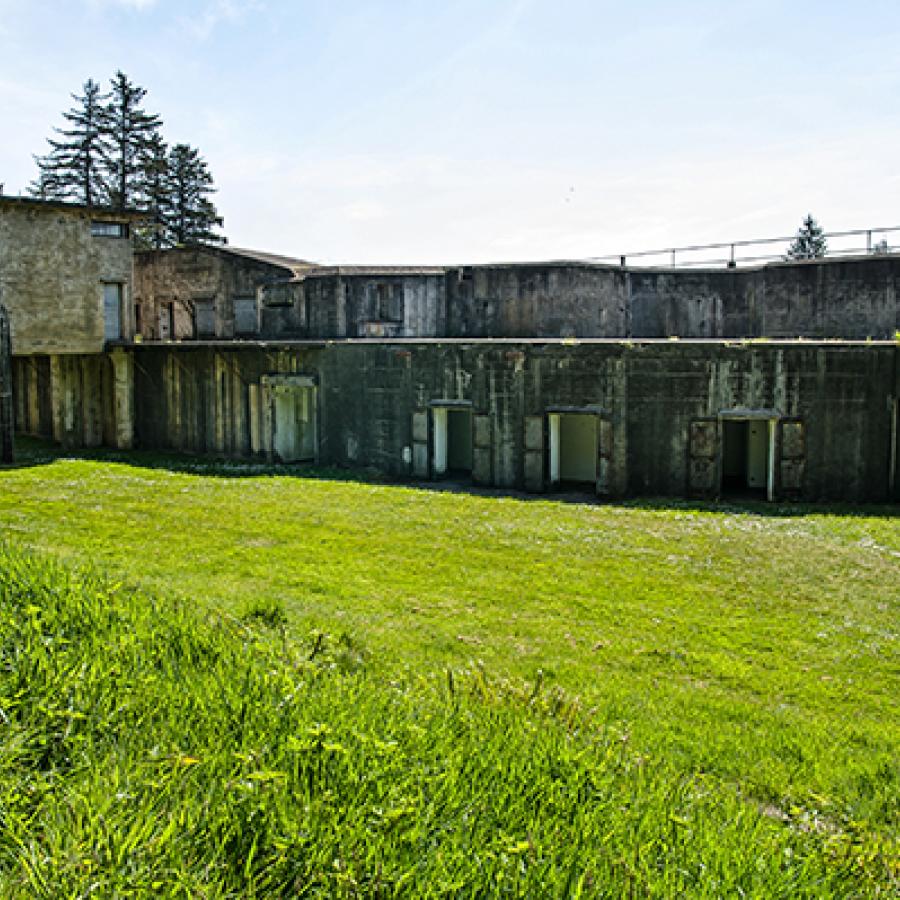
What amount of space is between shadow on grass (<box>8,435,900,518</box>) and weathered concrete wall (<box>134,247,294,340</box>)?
218 inches

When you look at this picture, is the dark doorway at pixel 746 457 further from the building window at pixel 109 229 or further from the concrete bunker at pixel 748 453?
the building window at pixel 109 229

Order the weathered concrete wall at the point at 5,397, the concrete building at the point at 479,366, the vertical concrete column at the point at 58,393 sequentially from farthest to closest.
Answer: the vertical concrete column at the point at 58,393, the weathered concrete wall at the point at 5,397, the concrete building at the point at 479,366

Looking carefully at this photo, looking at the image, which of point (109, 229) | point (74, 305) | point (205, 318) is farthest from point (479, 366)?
point (205, 318)

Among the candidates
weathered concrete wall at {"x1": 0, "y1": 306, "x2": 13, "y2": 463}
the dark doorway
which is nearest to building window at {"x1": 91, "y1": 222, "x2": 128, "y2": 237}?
weathered concrete wall at {"x1": 0, "y1": 306, "x2": 13, "y2": 463}

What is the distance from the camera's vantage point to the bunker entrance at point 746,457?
17.1 m

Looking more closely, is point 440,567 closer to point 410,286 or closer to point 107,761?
point 107,761

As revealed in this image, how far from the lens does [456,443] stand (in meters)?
20.5

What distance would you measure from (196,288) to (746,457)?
1806 centimetres

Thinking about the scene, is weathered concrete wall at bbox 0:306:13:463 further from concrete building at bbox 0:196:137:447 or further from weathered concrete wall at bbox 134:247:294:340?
weathered concrete wall at bbox 134:247:294:340

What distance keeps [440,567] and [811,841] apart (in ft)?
23.0

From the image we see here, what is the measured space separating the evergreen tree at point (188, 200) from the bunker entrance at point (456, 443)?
1098 inches

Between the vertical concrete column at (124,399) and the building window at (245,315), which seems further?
the building window at (245,315)

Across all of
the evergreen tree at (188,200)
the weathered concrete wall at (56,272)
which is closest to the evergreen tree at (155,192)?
the evergreen tree at (188,200)

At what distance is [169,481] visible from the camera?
17719mm
